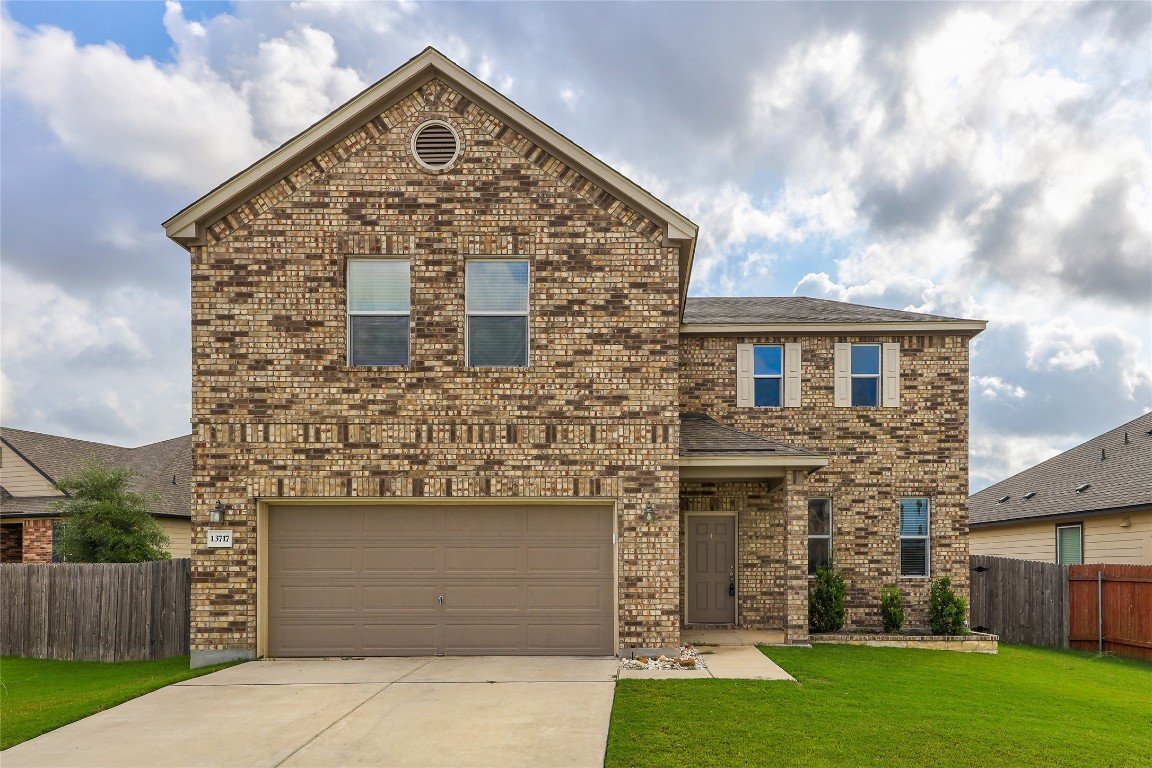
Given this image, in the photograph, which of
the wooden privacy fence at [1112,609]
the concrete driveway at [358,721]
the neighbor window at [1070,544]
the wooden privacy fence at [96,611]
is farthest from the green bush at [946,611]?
Result: the wooden privacy fence at [96,611]

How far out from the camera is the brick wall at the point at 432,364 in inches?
456

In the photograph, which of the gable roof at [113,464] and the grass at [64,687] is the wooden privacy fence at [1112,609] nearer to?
the grass at [64,687]

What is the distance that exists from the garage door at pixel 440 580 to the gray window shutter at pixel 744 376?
496cm

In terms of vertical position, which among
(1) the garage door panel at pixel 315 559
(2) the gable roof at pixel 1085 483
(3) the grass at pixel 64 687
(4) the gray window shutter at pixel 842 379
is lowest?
(3) the grass at pixel 64 687

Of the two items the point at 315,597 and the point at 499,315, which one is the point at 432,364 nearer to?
the point at 499,315

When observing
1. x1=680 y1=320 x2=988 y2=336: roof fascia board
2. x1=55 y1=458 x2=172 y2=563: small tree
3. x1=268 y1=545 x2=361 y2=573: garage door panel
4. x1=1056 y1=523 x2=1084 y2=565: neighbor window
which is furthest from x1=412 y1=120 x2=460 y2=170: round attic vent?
x1=1056 y1=523 x2=1084 y2=565: neighbor window

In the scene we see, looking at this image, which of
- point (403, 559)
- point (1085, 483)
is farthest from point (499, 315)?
point (1085, 483)

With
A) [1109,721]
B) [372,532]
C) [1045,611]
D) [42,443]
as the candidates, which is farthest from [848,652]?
[42,443]

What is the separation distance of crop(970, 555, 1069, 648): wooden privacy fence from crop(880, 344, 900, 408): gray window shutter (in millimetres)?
4597

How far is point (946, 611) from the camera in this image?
1427 centimetres

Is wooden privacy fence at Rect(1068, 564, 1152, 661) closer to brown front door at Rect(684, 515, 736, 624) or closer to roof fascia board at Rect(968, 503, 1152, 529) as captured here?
roof fascia board at Rect(968, 503, 1152, 529)

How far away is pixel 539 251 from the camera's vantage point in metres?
11.9

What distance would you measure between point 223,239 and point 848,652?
11.6 meters

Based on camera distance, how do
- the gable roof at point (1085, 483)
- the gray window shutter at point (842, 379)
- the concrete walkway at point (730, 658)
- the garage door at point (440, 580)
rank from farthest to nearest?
the gable roof at point (1085, 483) < the gray window shutter at point (842, 379) < the garage door at point (440, 580) < the concrete walkway at point (730, 658)
